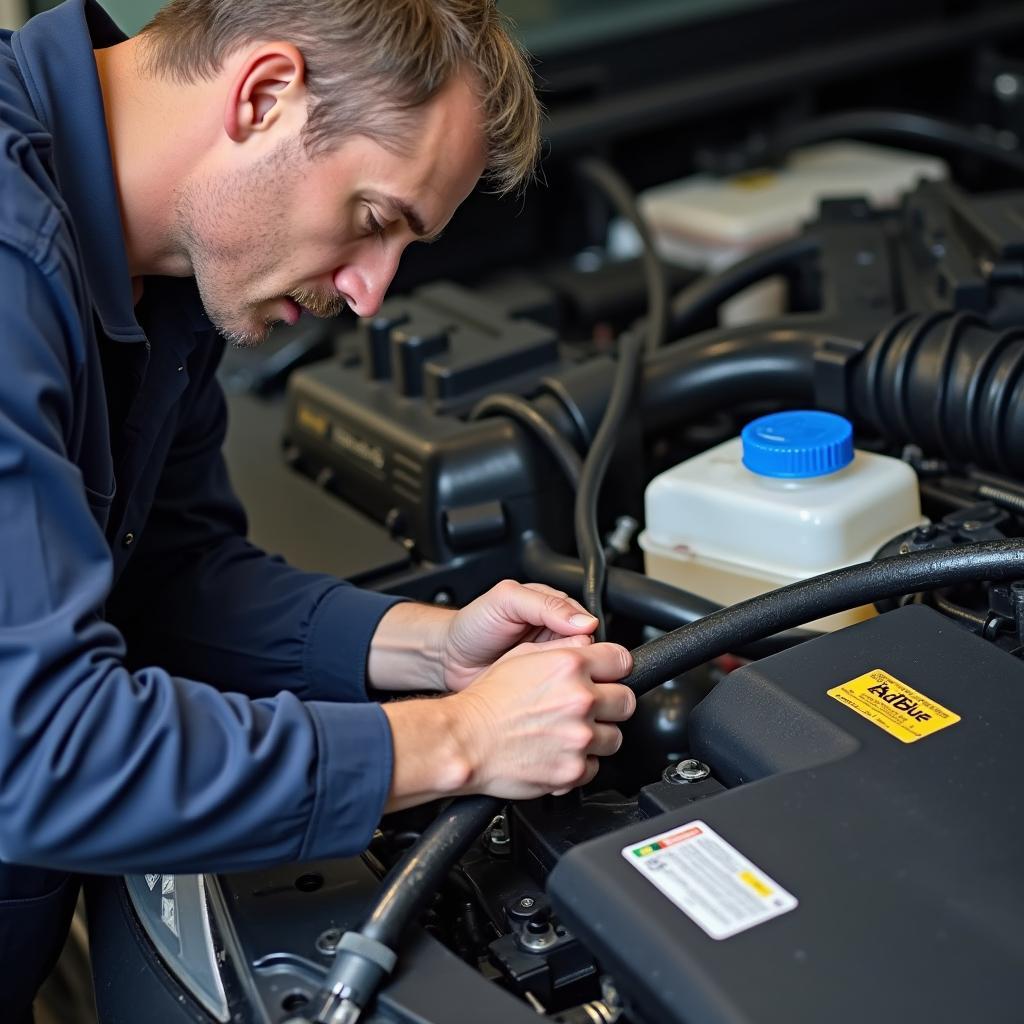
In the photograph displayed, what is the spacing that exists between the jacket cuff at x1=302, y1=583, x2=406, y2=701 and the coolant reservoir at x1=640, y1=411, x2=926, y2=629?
243 mm

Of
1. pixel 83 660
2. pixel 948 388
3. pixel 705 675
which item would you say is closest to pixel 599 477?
pixel 705 675

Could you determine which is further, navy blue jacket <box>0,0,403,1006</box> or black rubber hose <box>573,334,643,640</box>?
black rubber hose <box>573,334,643,640</box>

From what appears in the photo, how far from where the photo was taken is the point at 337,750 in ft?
2.70

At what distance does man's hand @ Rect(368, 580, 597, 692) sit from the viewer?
99 centimetres

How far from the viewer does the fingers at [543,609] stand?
97 cm

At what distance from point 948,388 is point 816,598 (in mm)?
324

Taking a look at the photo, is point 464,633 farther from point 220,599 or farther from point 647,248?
point 647,248

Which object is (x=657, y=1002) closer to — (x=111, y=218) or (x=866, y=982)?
(x=866, y=982)

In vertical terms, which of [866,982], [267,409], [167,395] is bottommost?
[267,409]

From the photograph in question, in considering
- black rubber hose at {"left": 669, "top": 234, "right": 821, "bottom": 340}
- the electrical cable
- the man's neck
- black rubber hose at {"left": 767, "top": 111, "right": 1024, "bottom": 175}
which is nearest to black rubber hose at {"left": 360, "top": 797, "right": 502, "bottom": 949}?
the electrical cable

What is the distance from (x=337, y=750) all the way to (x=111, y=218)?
402 mm

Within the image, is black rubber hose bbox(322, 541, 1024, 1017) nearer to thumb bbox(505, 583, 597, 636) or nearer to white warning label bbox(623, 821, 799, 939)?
thumb bbox(505, 583, 597, 636)

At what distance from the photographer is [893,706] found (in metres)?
0.85

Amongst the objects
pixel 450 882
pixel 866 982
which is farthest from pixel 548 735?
pixel 866 982
